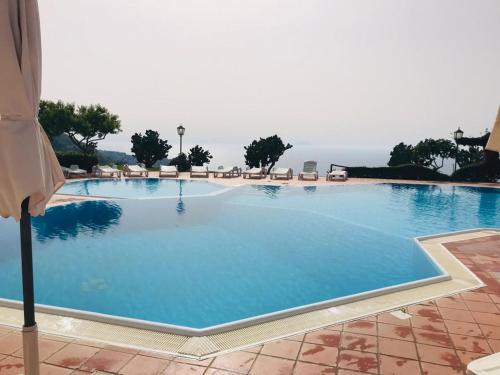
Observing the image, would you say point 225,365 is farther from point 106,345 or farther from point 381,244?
point 381,244

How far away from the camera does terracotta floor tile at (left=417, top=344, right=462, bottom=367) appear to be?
345cm

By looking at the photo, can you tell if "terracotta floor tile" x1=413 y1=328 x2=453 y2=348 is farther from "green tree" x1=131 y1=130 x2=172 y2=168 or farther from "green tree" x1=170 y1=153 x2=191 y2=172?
"green tree" x1=131 y1=130 x2=172 y2=168

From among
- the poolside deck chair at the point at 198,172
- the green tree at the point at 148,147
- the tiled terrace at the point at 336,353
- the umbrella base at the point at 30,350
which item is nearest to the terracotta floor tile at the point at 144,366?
the tiled terrace at the point at 336,353

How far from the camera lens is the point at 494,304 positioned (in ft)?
15.7

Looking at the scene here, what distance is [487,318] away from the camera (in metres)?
4.38

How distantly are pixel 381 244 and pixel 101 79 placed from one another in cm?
1665

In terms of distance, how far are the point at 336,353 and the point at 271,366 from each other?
2.37ft

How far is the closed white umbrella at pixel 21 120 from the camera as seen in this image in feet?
7.33

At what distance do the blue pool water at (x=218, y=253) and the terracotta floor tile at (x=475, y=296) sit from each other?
1.01m

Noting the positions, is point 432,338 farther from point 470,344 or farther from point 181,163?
point 181,163

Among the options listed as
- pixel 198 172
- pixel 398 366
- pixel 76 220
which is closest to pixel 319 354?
pixel 398 366

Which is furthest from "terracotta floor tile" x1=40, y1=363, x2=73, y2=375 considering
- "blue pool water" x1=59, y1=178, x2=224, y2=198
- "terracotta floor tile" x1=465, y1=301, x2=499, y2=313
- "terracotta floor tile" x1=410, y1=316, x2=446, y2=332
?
"blue pool water" x1=59, y1=178, x2=224, y2=198

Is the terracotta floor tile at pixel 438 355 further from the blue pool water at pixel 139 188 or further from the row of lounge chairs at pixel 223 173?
the row of lounge chairs at pixel 223 173

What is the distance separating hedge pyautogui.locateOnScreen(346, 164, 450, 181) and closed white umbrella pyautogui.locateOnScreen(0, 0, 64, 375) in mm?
23960
